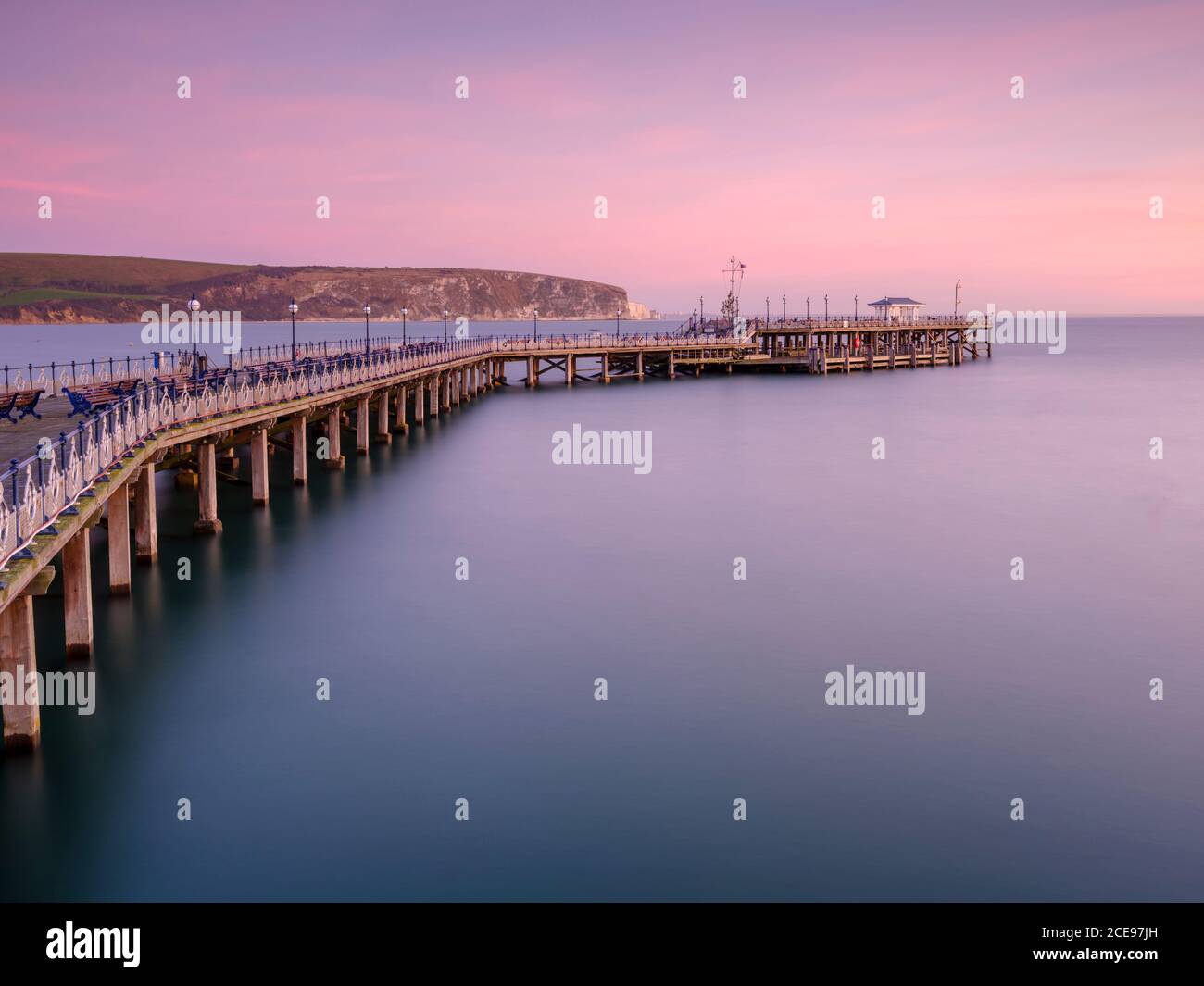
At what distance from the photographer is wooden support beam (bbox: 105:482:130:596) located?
71.7 ft

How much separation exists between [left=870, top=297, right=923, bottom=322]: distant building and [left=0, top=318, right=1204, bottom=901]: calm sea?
7901 centimetres

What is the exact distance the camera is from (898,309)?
119m

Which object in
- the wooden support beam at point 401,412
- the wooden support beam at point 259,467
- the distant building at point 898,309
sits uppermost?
the distant building at point 898,309

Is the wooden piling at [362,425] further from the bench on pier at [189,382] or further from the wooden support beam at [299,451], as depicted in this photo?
the bench on pier at [189,382]

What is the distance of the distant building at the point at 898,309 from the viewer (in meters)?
116

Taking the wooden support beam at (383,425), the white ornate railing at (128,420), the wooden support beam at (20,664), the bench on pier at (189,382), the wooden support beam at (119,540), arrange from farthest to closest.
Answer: the wooden support beam at (383,425) < the bench on pier at (189,382) < the wooden support beam at (119,540) < the white ornate railing at (128,420) < the wooden support beam at (20,664)

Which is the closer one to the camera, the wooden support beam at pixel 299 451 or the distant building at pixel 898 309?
the wooden support beam at pixel 299 451

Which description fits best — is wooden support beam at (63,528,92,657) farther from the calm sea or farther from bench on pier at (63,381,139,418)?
bench on pier at (63,381,139,418)

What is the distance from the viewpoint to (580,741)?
56.3 ft

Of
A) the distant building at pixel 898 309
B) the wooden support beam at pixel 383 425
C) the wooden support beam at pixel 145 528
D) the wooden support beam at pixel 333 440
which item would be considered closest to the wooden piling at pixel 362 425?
the wooden support beam at pixel 333 440

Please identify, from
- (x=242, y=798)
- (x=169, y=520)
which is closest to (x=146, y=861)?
(x=242, y=798)

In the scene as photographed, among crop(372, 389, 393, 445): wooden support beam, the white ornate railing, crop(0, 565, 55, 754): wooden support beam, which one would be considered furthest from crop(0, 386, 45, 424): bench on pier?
crop(372, 389, 393, 445): wooden support beam

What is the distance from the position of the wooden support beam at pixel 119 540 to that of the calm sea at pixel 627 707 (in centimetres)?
74
